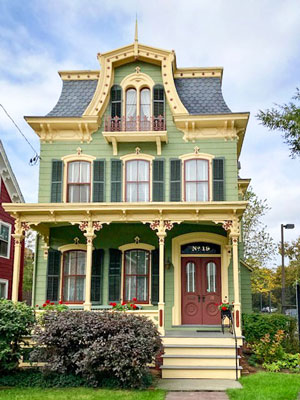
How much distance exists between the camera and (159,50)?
50.1 feet

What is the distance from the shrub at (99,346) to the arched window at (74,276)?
3.85m

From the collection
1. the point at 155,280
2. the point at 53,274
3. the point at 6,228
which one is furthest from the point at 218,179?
the point at 6,228

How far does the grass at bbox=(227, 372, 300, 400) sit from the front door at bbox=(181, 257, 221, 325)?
11.4 ft

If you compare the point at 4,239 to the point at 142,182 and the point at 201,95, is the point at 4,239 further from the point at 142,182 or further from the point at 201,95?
the point at 201,95

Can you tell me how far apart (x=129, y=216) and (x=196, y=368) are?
4.47 metres

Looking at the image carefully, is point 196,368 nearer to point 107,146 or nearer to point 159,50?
point 107,146

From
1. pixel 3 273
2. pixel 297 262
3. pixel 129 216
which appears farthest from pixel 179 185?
pixel 297 262

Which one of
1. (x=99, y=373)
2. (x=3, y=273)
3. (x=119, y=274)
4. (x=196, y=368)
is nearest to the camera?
(x=99, y=373)

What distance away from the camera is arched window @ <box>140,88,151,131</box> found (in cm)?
1509

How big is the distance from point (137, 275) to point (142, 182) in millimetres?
2987

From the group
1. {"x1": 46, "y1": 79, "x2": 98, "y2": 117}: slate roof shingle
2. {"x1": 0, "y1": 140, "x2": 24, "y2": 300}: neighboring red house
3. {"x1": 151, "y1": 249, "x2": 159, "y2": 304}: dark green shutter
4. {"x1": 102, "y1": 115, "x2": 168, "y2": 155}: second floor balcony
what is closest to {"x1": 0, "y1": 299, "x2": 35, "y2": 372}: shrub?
{"x1": 151, "y1": 249, "x2": 159, "y2": 304}: dark green shutter

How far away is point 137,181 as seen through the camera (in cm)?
1498

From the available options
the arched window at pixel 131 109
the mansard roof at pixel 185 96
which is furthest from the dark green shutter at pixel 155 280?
the mansard roof at pixel 185 96

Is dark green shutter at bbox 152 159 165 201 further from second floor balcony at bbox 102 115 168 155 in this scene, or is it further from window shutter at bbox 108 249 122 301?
window shutter at bbox 108 249 122 301
